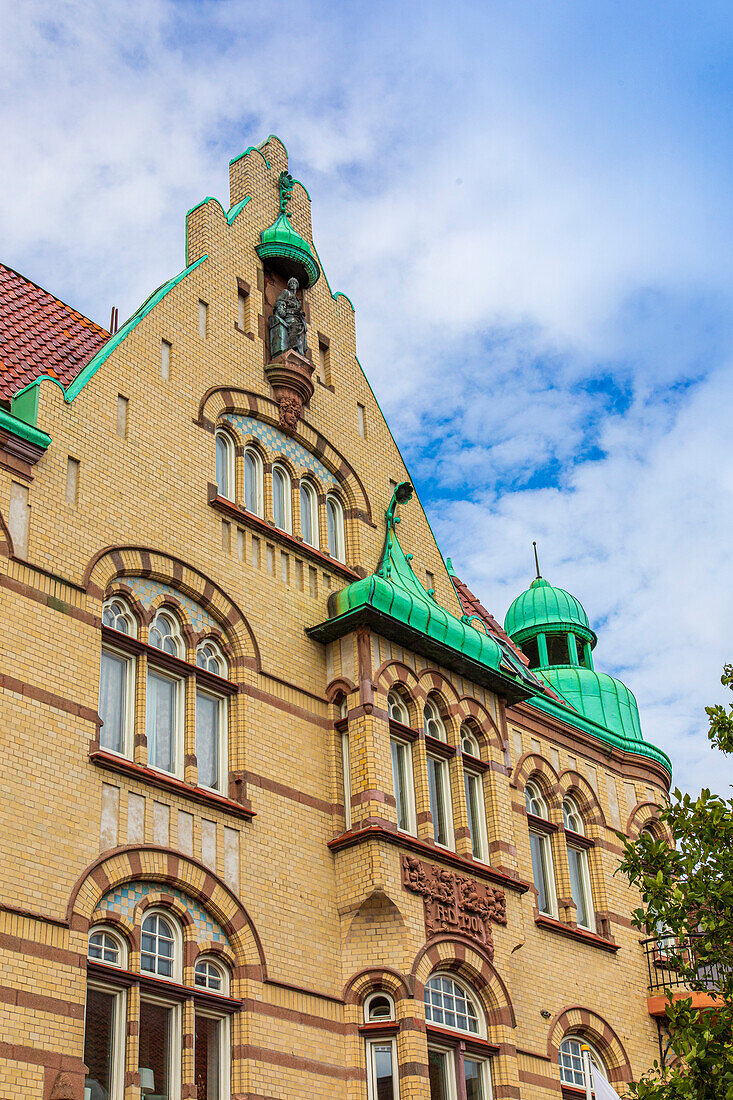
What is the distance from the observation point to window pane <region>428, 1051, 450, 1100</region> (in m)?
17.6

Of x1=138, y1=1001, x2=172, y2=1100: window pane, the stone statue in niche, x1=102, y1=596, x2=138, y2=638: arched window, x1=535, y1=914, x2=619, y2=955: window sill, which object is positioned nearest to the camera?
x1=138, y1=1001, x2=172, y2=1100: window pane

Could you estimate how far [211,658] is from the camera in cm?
1816

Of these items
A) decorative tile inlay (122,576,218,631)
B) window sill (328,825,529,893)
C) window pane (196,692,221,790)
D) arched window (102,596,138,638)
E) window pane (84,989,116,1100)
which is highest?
decorative tile inlay (122,576,218,631)

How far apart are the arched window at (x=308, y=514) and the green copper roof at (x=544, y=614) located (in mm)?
9767

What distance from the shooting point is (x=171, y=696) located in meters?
17.5

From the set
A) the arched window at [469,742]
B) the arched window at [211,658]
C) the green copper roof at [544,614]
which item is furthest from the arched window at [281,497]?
the green copper roof at [544,614]

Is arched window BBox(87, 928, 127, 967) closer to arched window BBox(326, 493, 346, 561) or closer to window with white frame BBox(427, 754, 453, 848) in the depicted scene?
window with white frame BBox(427, 754, 453, 848)

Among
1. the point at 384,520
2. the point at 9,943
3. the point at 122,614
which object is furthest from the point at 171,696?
the point at 384,520

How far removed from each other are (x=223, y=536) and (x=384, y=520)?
4.03m

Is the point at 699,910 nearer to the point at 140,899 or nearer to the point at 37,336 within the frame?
the point at 140,899

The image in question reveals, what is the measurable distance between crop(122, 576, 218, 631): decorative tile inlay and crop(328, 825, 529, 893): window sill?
311cm

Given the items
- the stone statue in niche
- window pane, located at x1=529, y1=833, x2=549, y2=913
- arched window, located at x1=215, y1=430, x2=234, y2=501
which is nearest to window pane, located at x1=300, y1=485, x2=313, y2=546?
arched window, located at x1=215, y1=430, x2=234, y2=501

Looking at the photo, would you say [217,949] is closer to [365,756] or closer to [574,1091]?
[365,756]

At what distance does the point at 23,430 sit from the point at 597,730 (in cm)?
1293
